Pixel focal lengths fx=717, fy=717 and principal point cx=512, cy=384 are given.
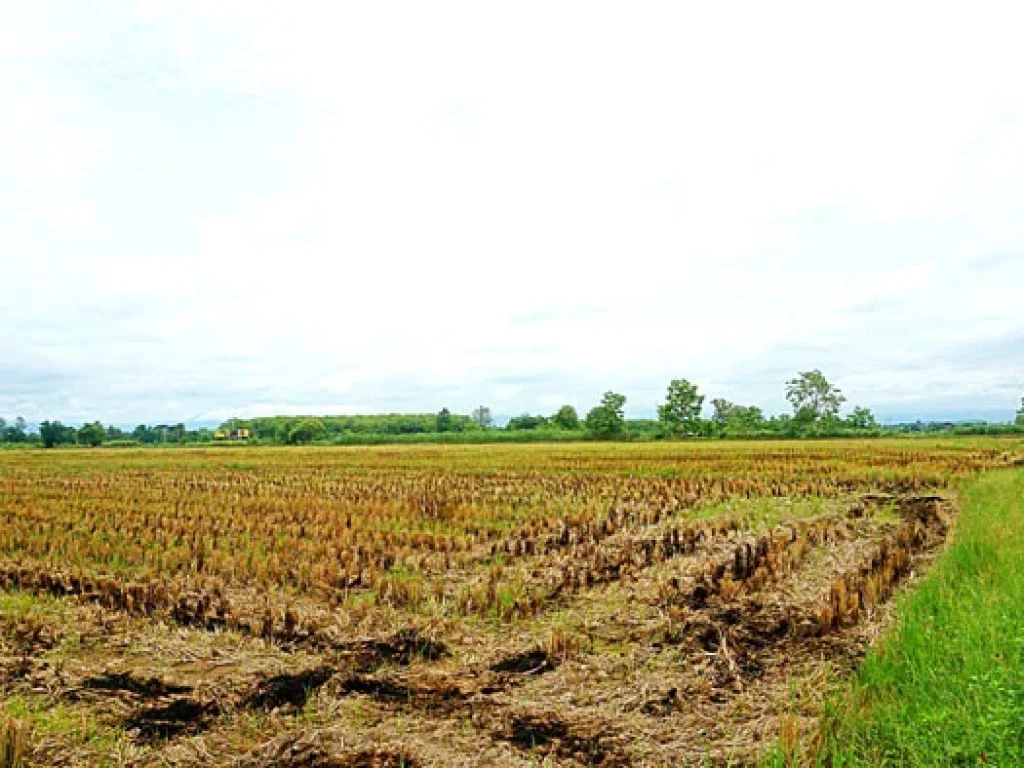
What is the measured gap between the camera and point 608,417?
283 feet

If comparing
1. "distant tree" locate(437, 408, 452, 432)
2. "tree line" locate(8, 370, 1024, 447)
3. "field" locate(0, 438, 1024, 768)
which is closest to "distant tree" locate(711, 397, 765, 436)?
"tree line" locate(8, 370, 1024, 447)

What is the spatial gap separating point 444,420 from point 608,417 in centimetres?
4468

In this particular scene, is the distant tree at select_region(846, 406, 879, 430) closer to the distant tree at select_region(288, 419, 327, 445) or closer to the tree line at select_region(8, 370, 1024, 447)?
the tree line at select_region(8, 370, 1024, 447)

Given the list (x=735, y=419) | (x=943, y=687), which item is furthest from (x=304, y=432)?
(x=943, y=687)

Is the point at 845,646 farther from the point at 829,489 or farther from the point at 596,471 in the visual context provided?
the point at 596,471

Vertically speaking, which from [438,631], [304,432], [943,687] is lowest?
[438,631]

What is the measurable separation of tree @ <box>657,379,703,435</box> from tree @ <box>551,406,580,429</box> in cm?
1639

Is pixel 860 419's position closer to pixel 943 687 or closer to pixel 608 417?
pixel 608 417

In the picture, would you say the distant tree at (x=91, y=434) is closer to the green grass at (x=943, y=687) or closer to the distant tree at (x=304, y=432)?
→ the distant tree at (x=304, y=432)

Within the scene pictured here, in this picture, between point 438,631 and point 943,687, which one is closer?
point 943,687

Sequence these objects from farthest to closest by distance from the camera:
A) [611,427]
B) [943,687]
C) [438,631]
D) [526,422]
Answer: [526,422], [611,427], [438,631], [943,687]

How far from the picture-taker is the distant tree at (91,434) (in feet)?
308

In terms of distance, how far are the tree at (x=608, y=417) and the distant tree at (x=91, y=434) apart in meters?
64.3

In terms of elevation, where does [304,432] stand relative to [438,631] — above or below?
above
